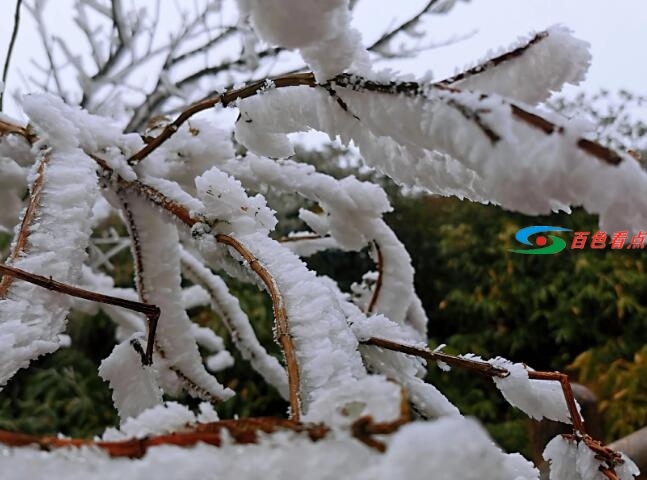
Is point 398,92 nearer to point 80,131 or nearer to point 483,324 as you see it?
point 80,131

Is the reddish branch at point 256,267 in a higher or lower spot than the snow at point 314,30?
lower

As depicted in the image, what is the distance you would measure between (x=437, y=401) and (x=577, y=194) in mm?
A: 189

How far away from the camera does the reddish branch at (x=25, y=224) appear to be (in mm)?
352

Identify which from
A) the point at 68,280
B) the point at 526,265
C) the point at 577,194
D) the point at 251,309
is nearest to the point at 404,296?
the point at 68,280

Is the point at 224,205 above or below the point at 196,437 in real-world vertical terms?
above

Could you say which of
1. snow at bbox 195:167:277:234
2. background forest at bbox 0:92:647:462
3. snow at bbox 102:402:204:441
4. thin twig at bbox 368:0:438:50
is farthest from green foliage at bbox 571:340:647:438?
snow at bbox 102:402:204:441

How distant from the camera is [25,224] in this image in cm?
38

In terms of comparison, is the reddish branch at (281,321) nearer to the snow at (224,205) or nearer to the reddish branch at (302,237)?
the snow at (224,205)

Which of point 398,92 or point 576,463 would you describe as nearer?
point 398,92

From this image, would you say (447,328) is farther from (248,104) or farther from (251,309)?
(248,104)

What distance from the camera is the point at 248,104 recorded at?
1.21 ft

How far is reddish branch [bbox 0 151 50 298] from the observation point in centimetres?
35

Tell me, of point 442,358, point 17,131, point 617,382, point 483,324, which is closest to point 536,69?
point 442,358

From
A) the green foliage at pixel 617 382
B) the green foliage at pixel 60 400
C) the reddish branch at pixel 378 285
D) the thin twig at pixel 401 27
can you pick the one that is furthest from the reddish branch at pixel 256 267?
the green foliage at pixel 617 382
